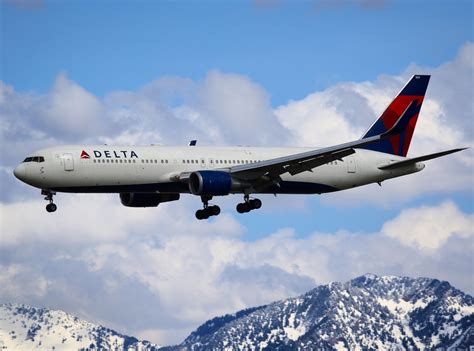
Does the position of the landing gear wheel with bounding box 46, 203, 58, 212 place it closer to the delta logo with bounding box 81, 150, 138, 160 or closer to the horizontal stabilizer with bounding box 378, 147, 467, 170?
the delta logo with bounding box 81, 150, 138, 160

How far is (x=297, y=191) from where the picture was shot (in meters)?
105

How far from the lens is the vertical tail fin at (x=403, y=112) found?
11175 cm

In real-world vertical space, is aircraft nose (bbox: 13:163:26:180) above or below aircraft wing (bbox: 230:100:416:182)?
above

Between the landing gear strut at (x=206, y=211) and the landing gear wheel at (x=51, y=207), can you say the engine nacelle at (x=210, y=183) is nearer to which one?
the landing gear strut at (x=206, y=211)

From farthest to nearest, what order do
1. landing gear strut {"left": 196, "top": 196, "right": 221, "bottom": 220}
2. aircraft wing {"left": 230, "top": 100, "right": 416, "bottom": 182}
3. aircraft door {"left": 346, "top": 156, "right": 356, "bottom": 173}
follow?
aircraft door {"left": 346, "top": 156, "right": 356, "bottom": 173}
landing gear strut {"left": 196, "top": 196, "right": 221, "bottom": 220}
aircraft wing {"left": 230, "top": 100, "right": 416, "bottom": 182}

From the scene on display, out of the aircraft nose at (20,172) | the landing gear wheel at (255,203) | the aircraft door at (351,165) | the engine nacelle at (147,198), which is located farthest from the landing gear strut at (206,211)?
the aircraft nose at (20,172)

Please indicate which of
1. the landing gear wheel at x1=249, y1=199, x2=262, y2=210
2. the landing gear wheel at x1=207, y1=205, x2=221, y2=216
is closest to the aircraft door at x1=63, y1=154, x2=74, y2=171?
the landing gear wheel at x1=207, y1=205, x2=221, y2=216

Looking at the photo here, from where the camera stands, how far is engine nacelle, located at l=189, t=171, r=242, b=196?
311ft

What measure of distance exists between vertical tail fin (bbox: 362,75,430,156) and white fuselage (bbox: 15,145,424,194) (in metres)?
7.34

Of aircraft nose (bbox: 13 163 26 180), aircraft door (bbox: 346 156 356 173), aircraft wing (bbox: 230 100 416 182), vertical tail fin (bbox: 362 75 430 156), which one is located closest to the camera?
aircraft nose (bbox: 13 163 26 180)

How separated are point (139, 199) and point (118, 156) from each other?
32.2 feet

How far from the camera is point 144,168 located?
95500 mm

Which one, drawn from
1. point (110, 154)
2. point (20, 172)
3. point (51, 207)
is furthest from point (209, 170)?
point (20, 172)

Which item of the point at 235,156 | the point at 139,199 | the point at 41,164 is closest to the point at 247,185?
the point at 235,156
